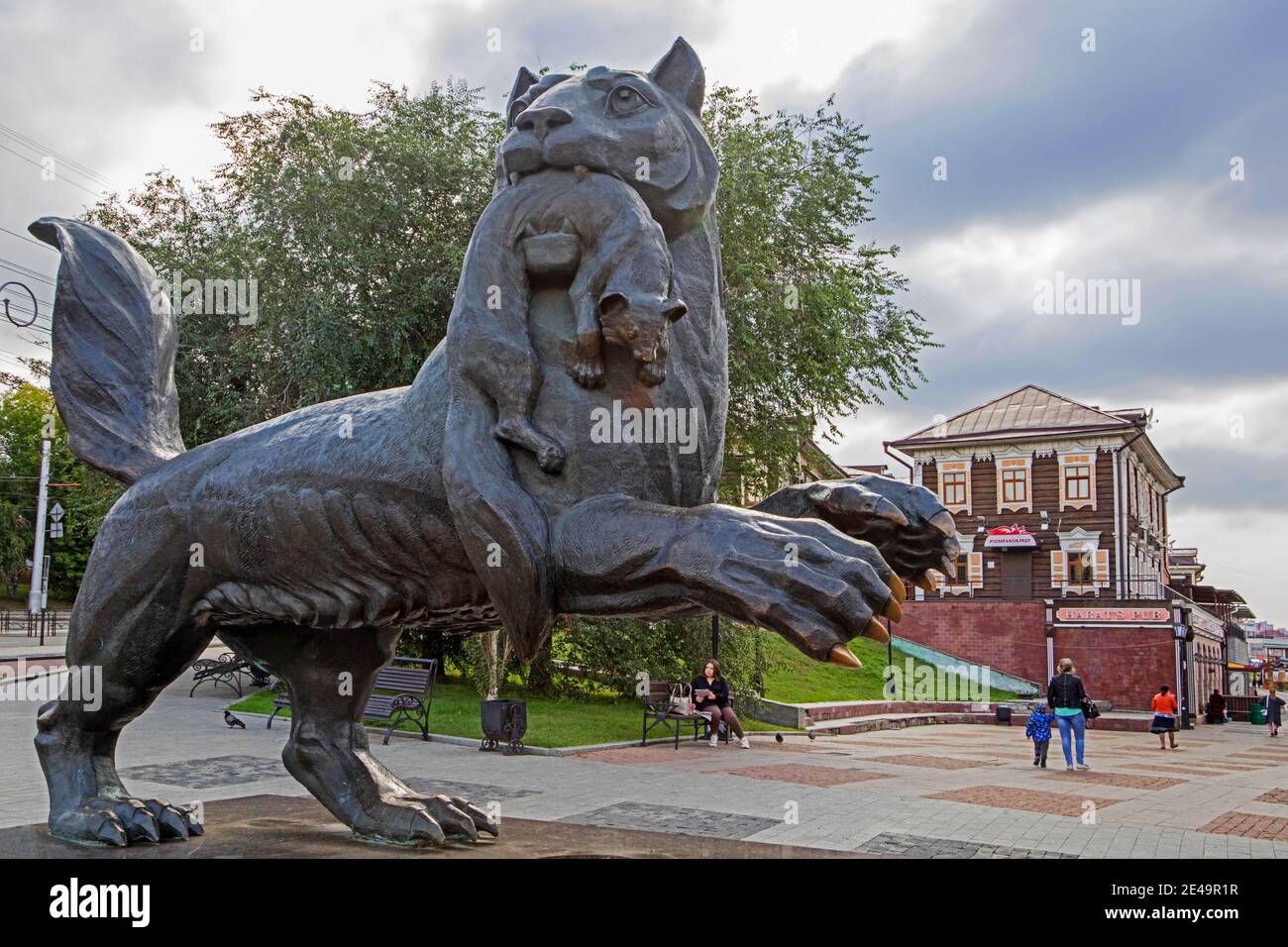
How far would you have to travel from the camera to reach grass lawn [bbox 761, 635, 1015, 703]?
2202 cm

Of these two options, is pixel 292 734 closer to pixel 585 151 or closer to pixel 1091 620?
pixel 585 151

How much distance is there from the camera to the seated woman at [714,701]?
47.0ft

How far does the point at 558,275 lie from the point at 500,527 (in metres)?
0.67

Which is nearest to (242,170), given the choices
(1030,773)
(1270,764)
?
(1030,773)

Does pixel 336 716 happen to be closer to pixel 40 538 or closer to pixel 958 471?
pixel 40 538

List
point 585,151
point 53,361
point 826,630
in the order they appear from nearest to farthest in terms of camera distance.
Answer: point 826,630
point 585,151
point 53,361

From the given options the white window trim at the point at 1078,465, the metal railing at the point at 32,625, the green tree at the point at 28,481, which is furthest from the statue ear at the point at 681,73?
the green tree at the point at 28,481

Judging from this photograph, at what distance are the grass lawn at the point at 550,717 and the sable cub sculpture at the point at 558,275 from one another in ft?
34.7

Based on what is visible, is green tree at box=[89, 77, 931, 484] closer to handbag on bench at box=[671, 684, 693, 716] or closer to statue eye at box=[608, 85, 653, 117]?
handbag on bench at box=[671, 684, 693, 716]

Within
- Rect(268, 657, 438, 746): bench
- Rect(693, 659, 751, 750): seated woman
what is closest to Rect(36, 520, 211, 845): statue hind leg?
Rect(268, 657, 438, 746): bench

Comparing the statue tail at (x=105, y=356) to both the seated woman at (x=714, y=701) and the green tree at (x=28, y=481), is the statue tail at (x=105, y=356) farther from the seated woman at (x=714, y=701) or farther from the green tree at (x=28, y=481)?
the green tree at (x=28, y=481)

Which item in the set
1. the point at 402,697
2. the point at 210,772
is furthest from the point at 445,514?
the point at 402,697
